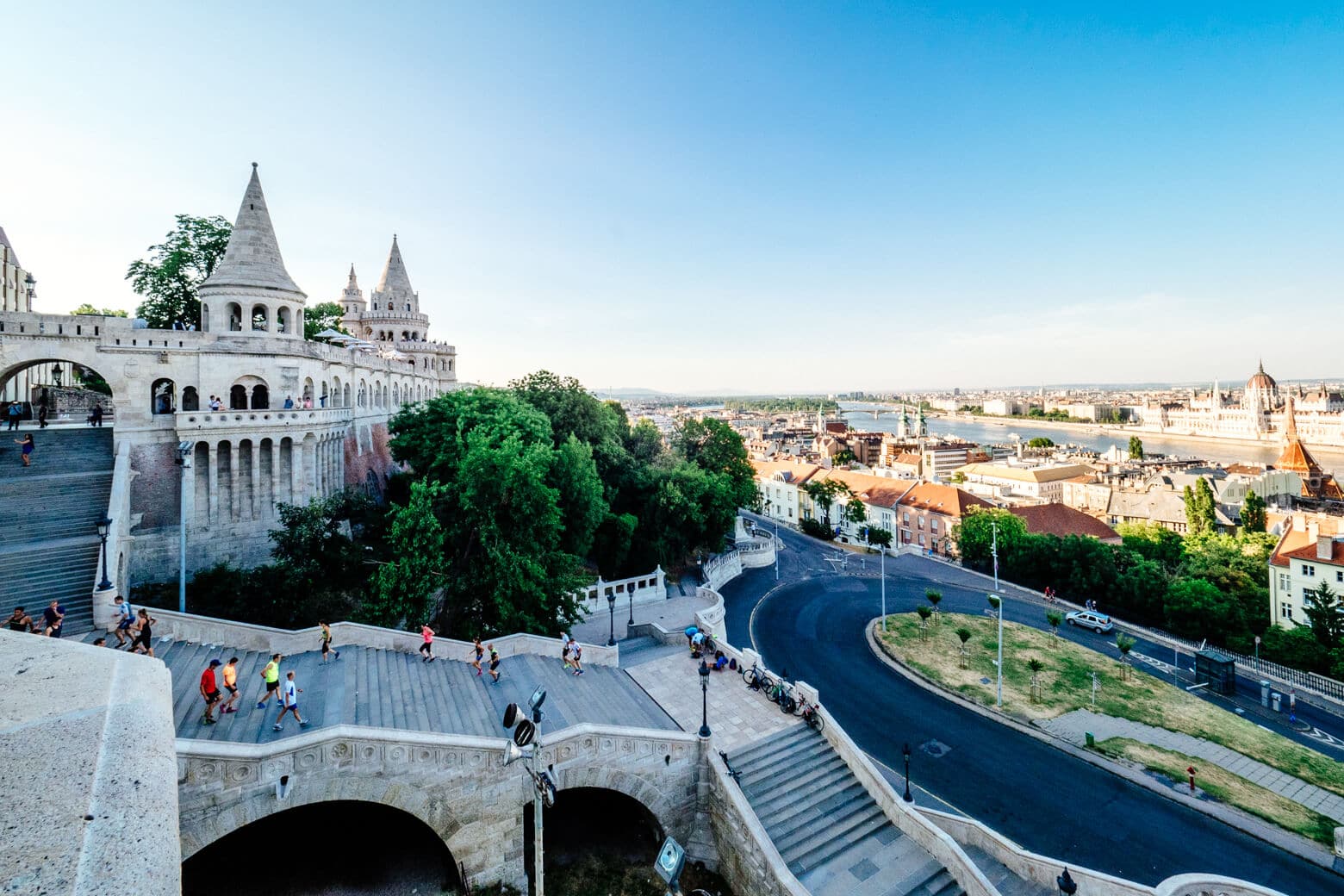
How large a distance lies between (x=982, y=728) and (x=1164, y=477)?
80.6 m

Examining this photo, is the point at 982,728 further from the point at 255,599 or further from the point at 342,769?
the point at 255,599

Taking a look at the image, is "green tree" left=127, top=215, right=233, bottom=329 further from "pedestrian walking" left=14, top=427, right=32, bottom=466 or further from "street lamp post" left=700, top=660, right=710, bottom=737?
"street lamp post" left=700, top=660, right=710, bottom=737

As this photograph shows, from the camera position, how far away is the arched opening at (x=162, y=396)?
22.8 m

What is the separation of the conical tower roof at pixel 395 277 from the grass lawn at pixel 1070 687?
4368 cm

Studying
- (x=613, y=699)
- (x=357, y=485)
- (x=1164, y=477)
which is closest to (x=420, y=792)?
(x=613, y=699)

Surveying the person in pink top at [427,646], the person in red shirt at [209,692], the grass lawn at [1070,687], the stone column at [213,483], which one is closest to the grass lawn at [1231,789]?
the grass lawn at [1070,687]

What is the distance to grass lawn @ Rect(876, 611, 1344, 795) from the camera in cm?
2123

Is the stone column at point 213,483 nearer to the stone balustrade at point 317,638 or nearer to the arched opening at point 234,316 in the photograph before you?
the arched opening at point 234,316

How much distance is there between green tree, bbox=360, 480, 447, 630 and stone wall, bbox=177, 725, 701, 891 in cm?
703

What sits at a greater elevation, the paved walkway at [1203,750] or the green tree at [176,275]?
the green tree at [176,275]

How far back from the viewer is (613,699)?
1791cm

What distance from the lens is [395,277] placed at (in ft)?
168

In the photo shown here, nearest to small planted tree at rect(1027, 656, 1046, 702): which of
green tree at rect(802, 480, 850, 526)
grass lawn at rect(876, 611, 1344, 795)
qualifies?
grass lawn at rect(876, 611, 1344, 795)

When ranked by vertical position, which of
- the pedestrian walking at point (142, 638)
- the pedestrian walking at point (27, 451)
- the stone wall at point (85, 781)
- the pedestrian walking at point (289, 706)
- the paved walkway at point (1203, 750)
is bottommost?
the paved walkway at point (1203, 750)
